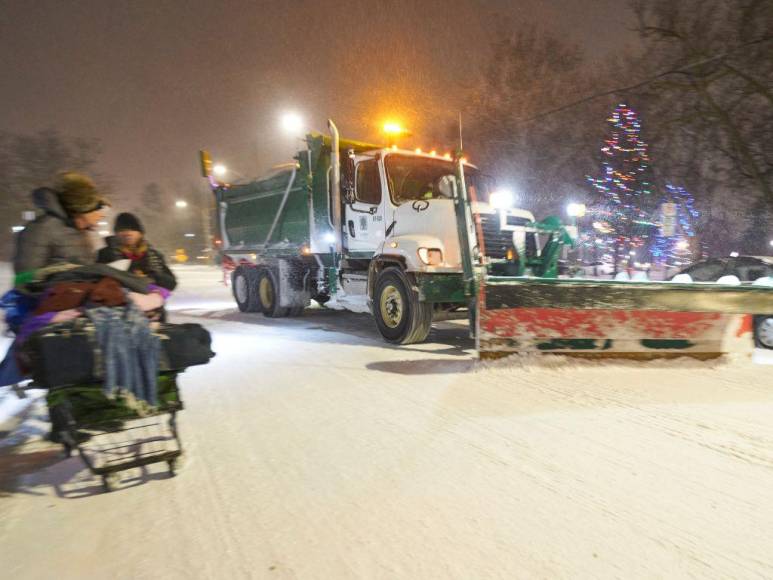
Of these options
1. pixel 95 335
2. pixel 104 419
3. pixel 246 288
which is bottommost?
pixel 104 419

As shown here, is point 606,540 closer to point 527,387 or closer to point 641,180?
point 527,387

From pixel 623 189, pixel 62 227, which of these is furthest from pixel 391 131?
pixel 623 189

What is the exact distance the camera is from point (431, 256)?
284 inches

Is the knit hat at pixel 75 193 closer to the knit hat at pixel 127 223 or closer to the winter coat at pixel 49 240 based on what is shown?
the winter coat at pixel 49 240

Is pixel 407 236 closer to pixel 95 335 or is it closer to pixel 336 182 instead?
pixel 336 182

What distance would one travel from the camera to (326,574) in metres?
2.38

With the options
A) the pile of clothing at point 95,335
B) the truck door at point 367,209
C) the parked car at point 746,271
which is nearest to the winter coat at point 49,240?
the pile of clothing at point 95,335

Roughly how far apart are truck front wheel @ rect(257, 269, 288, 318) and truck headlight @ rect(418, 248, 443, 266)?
5.01 meters

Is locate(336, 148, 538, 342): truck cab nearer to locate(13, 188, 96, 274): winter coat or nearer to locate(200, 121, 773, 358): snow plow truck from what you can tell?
locate(200, 121, 773, 358): snow plow truck

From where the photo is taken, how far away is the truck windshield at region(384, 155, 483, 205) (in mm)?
8258

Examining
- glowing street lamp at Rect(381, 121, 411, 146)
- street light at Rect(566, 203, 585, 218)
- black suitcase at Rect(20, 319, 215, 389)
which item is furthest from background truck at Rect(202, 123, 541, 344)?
black suitcase at Rect(20, 319, 215, 389)

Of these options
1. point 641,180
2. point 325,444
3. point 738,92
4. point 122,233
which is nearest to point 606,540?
point 325,444

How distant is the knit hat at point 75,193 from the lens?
3496 mm

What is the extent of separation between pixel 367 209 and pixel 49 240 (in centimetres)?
562
